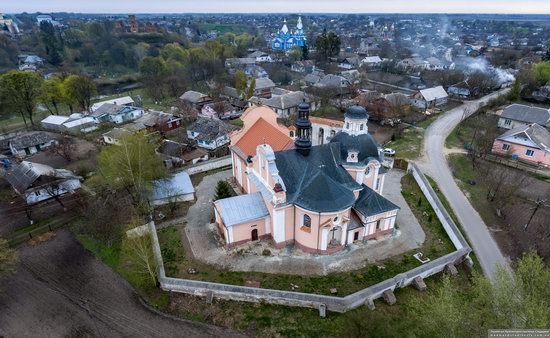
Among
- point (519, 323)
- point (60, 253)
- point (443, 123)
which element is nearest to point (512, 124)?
point (443, 123)

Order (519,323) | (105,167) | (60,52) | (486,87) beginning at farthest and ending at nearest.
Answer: (60,52) → (486,87) → (105,167) → (519,323)

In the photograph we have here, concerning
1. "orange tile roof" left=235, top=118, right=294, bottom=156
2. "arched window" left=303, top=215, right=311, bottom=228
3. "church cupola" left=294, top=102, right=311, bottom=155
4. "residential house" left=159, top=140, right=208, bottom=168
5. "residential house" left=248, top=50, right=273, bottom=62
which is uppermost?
"church cupola" left=294, top=102, right=311, bottom=155

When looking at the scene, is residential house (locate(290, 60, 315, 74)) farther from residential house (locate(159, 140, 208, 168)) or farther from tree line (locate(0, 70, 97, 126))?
residential house (locate(159, 140, 208, 168))

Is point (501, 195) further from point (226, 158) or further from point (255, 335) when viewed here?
point (226, 158)

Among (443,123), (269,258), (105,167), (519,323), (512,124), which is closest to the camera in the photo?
(519,323)

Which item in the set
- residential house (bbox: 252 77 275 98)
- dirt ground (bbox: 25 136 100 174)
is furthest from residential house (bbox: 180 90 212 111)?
dirt ground (bbox: 25 136 100 174)

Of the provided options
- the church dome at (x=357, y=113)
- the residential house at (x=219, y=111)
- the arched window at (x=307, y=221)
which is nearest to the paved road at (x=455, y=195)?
the arched window at (x=307, y=221)
